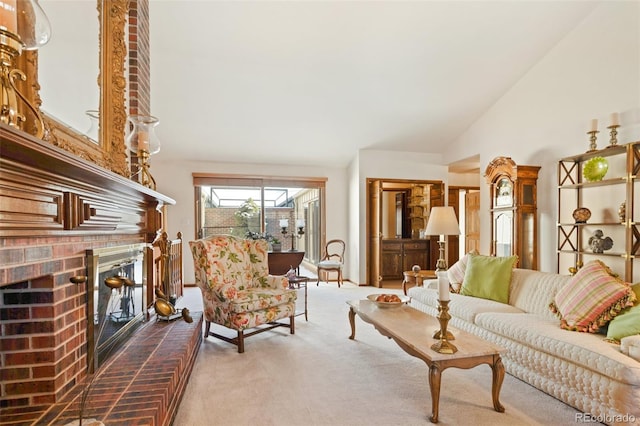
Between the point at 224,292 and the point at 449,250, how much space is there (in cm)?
501

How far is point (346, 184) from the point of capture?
6.41 meters

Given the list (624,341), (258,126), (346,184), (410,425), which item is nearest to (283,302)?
(410,425)

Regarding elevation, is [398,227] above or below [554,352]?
above

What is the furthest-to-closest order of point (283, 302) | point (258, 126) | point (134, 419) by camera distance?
point (258, 126) → point (283, 302) → point (134, 419)

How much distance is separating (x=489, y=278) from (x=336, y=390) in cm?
188

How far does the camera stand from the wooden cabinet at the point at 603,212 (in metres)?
2.94

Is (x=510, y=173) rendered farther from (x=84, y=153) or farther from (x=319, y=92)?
(x=84, y=153)

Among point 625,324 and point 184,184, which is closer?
point 625,324

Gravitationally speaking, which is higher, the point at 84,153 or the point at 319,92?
the point at 319,92

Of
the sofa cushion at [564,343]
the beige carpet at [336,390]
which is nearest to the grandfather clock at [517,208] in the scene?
the sofa cushion at [564,343]

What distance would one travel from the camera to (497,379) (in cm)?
189

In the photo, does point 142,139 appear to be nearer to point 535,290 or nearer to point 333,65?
point 333,65

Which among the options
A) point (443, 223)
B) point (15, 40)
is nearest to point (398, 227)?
point (443, 223)

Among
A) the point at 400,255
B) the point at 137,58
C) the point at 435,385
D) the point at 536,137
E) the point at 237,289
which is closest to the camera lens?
the point at 435,385
